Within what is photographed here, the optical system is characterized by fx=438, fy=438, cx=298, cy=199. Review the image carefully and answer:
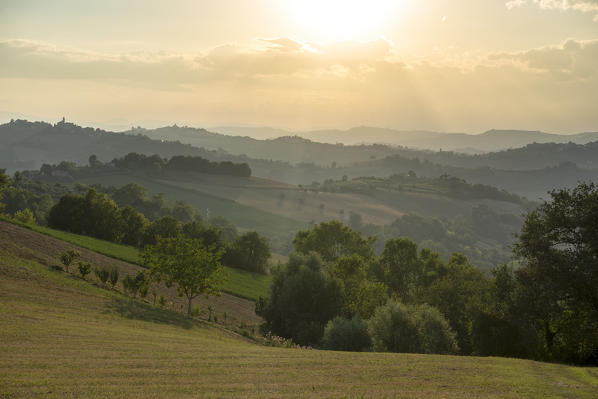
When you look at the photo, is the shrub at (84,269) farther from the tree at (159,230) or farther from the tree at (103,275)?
the tree at (159,230)

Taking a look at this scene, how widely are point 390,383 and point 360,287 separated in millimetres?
37804

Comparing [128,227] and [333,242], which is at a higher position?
[333,242]

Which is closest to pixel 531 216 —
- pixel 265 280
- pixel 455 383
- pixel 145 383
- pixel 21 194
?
pixel 455 383

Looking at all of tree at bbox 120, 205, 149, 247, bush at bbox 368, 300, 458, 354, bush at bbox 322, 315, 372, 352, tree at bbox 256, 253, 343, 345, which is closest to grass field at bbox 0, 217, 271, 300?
tree at bbox 120, 205, 149, 247

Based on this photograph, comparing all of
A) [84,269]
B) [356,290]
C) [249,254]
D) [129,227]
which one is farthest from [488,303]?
[129,227]

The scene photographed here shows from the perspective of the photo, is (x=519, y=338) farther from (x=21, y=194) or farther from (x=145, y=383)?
(x=21, y=194)

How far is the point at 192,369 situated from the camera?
25484 mm

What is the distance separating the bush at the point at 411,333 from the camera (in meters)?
43.0

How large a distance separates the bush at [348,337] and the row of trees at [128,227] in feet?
143

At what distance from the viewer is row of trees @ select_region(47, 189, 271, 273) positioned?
8956 centimetres

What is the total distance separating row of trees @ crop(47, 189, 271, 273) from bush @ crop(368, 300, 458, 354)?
4763cm

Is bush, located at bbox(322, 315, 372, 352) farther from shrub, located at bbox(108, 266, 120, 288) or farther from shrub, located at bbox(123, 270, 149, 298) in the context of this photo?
shrub, located at bbox(108, 266, 120, 288)

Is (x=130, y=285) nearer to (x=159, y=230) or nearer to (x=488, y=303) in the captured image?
(x=488, y=303)

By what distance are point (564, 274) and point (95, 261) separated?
59.9m
